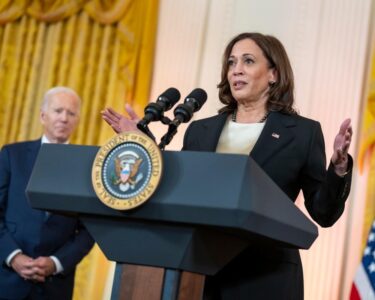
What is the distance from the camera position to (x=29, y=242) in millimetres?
4125

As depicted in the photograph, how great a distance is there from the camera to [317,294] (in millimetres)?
4945

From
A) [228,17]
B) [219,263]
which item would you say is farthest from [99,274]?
[219,263]

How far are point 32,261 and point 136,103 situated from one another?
2124mm

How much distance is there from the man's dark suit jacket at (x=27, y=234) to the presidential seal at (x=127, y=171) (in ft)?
7.81

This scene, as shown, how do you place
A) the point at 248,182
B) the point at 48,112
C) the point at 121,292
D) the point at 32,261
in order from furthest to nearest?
the point at 48,112 < the point at 32,261 < the point at 121,292 < the point at 248,182

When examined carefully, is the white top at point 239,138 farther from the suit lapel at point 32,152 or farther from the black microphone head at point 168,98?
the suit lapel at point 32,152

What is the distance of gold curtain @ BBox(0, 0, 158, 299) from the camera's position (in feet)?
19.4

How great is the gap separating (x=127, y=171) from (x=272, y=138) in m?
0.81

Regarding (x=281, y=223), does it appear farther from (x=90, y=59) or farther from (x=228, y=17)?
(x=90, y=59)

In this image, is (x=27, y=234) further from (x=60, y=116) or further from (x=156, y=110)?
(x=156, y=110)

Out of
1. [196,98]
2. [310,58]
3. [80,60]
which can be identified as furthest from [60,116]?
[196,98]

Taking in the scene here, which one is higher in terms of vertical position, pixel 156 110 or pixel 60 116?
pixel 60 116

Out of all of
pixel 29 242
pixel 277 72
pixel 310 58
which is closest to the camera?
pixel 277 72

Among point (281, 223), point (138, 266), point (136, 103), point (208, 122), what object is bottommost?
point (138, 266)
